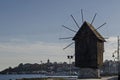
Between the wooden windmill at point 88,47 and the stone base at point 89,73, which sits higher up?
the wooden windmill at point 88,47

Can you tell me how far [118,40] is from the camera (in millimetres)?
107312

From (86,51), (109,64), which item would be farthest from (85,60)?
(109,64)

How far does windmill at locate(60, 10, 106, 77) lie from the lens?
74125 mm

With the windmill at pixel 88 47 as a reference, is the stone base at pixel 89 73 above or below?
below

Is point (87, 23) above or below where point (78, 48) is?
above

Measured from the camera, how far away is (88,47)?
244ft

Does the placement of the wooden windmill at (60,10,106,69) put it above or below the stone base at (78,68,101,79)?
above

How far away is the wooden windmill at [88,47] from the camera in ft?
243

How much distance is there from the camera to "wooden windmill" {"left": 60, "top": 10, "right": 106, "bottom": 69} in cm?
7412

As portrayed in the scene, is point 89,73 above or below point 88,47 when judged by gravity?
below

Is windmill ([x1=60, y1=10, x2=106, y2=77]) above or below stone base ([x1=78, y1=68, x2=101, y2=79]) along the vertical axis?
above

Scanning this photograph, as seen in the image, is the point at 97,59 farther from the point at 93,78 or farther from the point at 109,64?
the point at 109,64

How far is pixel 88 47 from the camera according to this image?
74500 millimetres

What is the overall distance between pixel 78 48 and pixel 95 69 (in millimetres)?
5376
